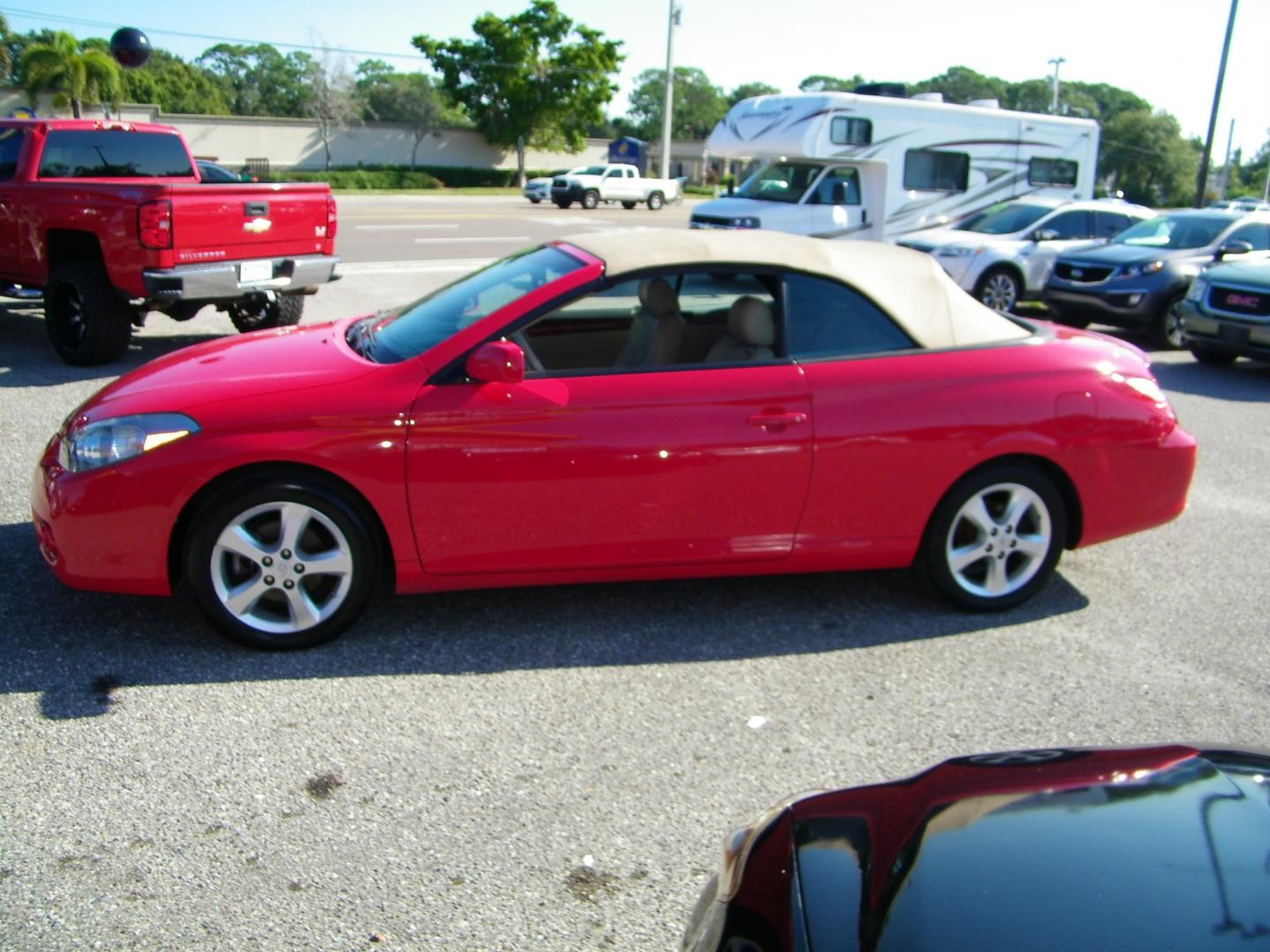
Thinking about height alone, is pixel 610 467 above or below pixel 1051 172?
below

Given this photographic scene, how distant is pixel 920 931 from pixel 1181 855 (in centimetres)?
48

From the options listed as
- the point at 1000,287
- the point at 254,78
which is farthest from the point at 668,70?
the point at 254,78

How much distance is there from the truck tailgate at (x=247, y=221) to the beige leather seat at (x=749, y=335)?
5.58 meters

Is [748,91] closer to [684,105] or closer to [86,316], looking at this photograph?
[684,105]

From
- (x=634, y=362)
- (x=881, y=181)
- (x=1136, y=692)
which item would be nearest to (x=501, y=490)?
(x=634, y=362)

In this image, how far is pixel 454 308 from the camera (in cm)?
479

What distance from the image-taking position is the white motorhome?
17016 millimetres

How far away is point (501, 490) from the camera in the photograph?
4.27 meters

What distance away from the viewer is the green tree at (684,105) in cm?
10950

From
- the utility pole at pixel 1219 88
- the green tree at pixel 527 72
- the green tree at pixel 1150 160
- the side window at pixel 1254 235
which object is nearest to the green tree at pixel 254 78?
the green tree at pixel 527 72

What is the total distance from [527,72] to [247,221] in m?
54.9

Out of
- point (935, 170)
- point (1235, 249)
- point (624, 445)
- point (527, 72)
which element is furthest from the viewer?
point (527, 72)

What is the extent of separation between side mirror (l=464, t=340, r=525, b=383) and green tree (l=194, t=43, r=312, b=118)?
9051 cm

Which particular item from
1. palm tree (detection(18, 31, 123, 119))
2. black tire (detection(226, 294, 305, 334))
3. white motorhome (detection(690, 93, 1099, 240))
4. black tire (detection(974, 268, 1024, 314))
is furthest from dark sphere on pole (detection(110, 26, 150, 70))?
palm tree (detection(18, 31, 123, 119))
